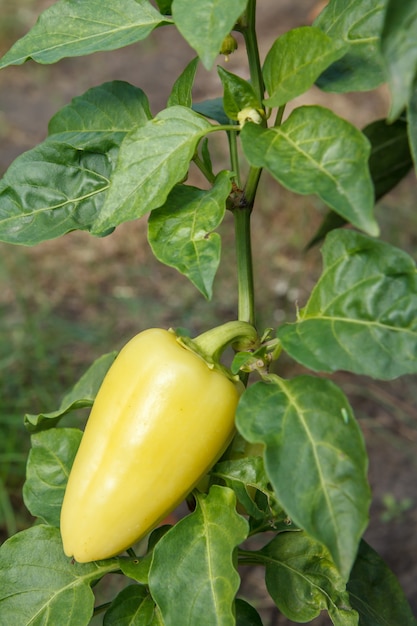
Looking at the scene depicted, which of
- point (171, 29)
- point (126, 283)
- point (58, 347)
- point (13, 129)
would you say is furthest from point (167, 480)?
point (171, 29)

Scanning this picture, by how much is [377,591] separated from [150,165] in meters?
0.62

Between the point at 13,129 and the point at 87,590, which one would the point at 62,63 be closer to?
the point at 13,129

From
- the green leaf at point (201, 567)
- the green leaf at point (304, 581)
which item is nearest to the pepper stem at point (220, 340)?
the green leaf at point (201, 567)

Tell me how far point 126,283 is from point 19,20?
2197 mm

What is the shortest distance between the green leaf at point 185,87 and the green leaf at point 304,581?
511mm

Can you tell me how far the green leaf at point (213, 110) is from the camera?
1058 millimetres

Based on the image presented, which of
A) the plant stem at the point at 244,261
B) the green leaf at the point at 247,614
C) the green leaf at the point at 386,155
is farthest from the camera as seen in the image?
the green leaf at the point at 386,155

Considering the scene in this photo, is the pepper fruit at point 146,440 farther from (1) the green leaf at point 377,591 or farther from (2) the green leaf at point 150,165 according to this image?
(1) the green leaf at point 377,591

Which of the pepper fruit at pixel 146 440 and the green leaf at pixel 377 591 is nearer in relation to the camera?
the pepper fruit at pixel 146 440

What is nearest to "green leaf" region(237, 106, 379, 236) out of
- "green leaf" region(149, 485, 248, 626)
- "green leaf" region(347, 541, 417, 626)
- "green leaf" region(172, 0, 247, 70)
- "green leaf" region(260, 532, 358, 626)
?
"green leaf" region(172, 0, 247, 70)

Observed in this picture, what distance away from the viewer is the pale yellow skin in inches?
32.5

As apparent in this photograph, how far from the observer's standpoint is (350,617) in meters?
0.93

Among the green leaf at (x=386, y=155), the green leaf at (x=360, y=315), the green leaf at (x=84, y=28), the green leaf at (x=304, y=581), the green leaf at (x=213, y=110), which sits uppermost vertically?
the green leaf at (x=84, y=28)

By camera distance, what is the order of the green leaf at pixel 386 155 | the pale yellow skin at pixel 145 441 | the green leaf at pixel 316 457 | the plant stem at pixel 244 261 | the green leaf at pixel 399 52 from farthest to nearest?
the green leaf at pixel 386 155
the plant stem at pixel 244 261
the pale yellow skin at pixel 145 441
the green leaf at pixel 316 457
the green leaf at pixel 399 52
